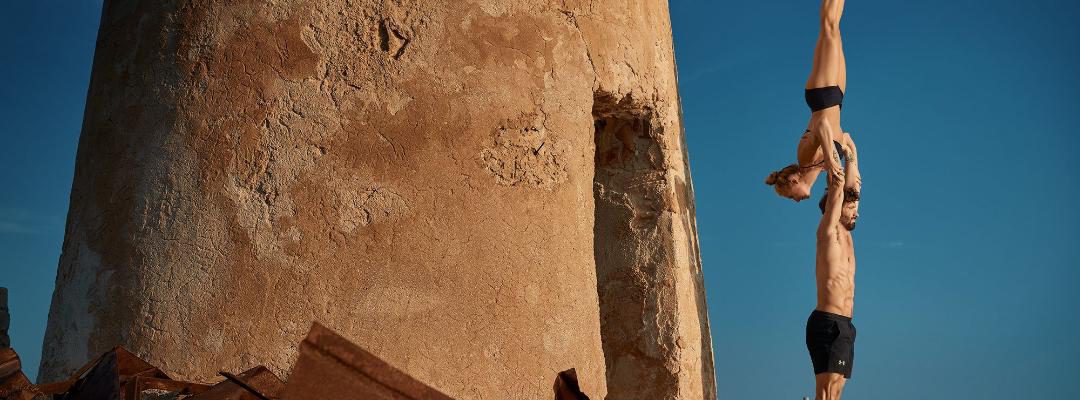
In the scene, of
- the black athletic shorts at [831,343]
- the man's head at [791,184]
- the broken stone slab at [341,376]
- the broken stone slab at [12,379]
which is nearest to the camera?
the broken stone slab at [341,376]

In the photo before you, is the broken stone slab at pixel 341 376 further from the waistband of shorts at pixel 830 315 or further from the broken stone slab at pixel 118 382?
the waistband of shorts at pixel 830 315

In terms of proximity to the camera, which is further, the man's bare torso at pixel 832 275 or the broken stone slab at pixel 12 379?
the man's bare torso at pixel 832 275

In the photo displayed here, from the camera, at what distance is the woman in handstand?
422 centimetres

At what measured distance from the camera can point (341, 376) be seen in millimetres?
1489

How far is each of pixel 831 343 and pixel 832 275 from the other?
11.3 inches

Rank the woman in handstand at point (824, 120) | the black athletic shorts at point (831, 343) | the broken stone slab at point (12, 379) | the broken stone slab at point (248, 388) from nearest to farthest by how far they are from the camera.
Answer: the broken stone slab at point (248, 388) → the broken stone slab at point (12, 379) → the black athletic shorts at point (831, 343) → the woman in handstand at point (824, 120)

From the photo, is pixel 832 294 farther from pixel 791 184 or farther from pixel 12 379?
pixel 12 379

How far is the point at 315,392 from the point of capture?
4.85 ft

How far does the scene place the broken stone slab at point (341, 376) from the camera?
57.4 inches

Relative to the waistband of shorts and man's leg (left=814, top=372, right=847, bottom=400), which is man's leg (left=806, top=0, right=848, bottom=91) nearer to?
the waistband of shorts

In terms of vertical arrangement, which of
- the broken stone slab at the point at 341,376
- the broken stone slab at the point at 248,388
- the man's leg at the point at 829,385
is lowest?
the man's leg at the point at 829,385

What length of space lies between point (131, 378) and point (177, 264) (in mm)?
561

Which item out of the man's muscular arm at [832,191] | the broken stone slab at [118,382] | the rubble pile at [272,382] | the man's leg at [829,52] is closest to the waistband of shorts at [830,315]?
the man's muscular arm at [832,191]

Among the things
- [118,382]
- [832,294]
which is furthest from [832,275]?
[118,382]
